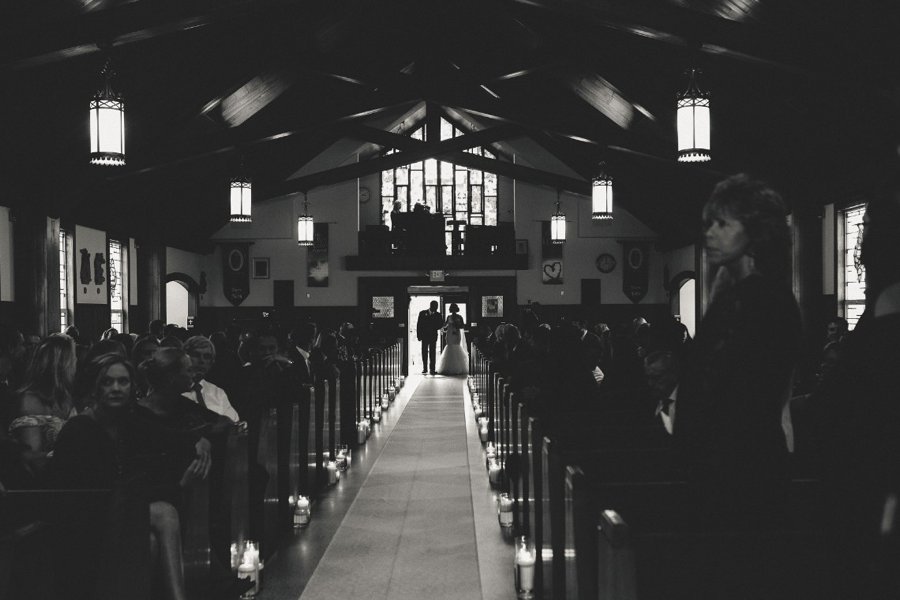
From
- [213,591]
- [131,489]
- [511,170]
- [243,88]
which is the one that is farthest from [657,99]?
[131,489]

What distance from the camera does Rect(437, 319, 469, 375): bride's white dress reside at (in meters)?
17.8

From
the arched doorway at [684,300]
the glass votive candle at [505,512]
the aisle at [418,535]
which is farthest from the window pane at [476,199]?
the glass votive candle at [505,512]

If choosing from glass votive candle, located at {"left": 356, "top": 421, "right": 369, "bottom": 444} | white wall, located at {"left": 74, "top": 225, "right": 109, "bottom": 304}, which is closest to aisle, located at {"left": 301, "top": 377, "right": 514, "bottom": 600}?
glass votive candle, located at {"left": 356, "top": 421, "right": 369, "bottom": 444}

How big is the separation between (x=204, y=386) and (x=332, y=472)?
2.24 meters

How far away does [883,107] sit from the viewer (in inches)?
274

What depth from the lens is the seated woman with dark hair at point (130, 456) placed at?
298 cm

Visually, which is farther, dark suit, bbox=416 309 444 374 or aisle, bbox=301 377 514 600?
dark suit, bbox=416 309 444 374

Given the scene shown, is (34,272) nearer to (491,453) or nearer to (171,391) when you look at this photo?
(491,453)

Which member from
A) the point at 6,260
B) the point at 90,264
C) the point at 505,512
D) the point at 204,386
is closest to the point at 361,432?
the point at 505,512

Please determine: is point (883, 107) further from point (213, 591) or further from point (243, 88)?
point (243, 88)

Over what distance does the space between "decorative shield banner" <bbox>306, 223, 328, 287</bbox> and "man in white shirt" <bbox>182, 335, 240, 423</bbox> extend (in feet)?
50.2

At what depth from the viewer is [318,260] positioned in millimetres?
20156

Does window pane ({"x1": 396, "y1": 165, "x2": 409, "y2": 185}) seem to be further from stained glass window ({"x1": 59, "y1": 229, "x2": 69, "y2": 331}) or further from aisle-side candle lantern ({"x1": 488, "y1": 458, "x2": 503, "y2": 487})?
aisle-side candle lantern ({"x1": 488, "y1": 458, "x2": 503, "y2": 487})

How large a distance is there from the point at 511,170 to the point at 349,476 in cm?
1240
